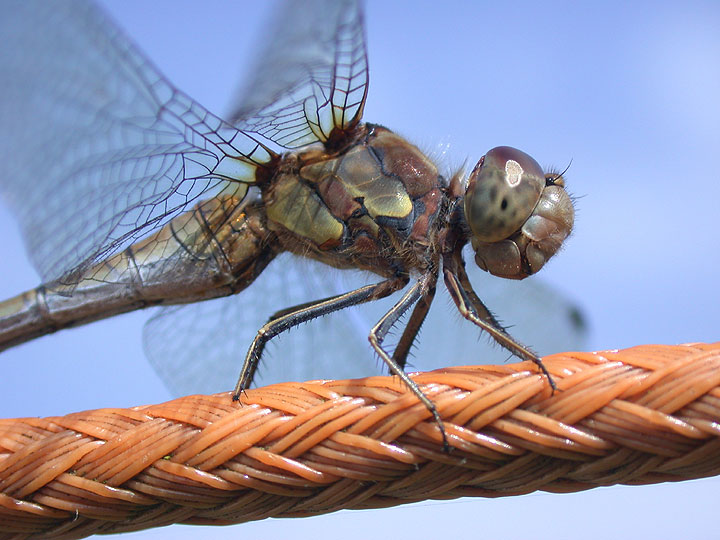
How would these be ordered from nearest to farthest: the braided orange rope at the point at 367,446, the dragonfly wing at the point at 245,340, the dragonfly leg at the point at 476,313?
1. the braided orange rope at the point at 367,446
2. the dragonfly leg at the point at 476,313
3. the dragonfly wing at the point at 245,340

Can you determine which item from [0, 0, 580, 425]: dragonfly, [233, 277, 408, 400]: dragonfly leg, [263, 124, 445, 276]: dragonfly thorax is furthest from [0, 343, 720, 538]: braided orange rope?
[263, 124, 445, 276]: dragonfly thorax

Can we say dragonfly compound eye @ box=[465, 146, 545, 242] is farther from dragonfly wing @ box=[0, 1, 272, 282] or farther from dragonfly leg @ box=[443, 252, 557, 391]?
dragonfly wing @ box=[0, 1, 272, 282]

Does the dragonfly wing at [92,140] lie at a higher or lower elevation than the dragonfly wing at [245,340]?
higher

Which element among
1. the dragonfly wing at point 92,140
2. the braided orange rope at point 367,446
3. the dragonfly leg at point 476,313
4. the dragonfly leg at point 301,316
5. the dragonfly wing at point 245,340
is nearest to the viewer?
the braided orange rope at point 367,446

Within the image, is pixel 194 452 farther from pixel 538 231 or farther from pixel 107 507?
pixel 538 231

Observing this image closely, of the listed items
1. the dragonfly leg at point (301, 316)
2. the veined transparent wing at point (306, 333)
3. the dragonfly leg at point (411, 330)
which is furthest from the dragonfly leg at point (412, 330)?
the veined transparent wing at point (306, 333)

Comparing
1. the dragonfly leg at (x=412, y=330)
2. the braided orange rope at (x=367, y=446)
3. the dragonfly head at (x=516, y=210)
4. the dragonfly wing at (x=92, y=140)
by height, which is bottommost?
the braided orange rope at (x=367, y=446)

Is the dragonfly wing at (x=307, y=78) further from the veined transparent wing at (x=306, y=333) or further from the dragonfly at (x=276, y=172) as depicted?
the veined transparent wing at (x=306, y=333)
